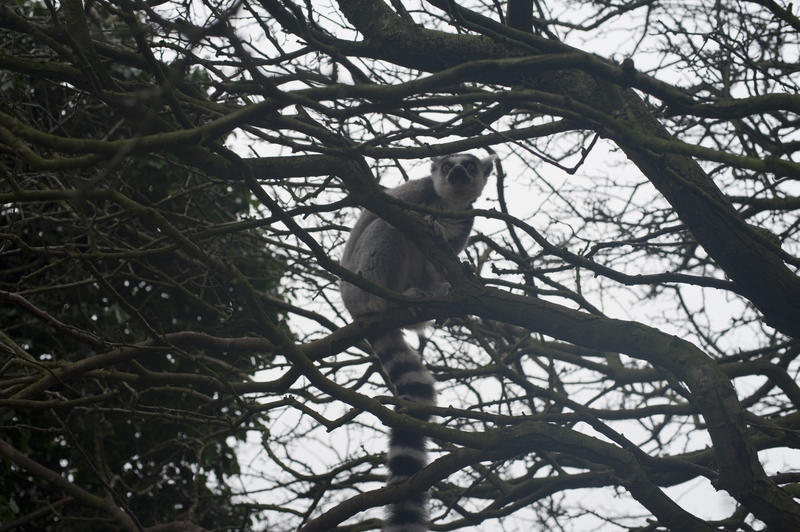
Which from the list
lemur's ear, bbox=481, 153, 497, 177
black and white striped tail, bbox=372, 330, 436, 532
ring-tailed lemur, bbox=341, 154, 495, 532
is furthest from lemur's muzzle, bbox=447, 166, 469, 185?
black and white striped tail, bbox=372, 330, 436, 532

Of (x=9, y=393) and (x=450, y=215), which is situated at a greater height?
(x=450, y=215)

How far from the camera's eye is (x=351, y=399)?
14.2 ft

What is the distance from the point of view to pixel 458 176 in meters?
7.97

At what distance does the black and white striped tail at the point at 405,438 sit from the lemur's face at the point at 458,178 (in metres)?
1.96

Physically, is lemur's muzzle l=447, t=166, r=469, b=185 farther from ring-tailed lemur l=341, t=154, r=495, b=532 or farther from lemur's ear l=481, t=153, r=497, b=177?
lemur's ear l=481, t=153, r=497, b=177

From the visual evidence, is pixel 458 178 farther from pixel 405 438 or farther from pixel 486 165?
pixel 405 438

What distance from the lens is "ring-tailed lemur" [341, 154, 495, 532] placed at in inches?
214

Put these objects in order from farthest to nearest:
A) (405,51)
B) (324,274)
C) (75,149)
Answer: (324,274)
(405,51)
(75,149)

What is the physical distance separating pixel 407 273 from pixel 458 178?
125 centimetres

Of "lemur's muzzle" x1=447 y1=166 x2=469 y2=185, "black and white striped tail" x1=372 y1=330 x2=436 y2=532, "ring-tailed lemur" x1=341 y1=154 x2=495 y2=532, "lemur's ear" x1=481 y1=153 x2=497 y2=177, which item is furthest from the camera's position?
"lemur's ear" x1=481 y1=153 x2=497 y2=177

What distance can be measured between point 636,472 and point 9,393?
429cm

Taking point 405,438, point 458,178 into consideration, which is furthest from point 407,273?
point 405,438

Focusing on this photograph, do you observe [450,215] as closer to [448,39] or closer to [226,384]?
[448,39]

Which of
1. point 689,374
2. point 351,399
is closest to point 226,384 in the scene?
point 351,399
